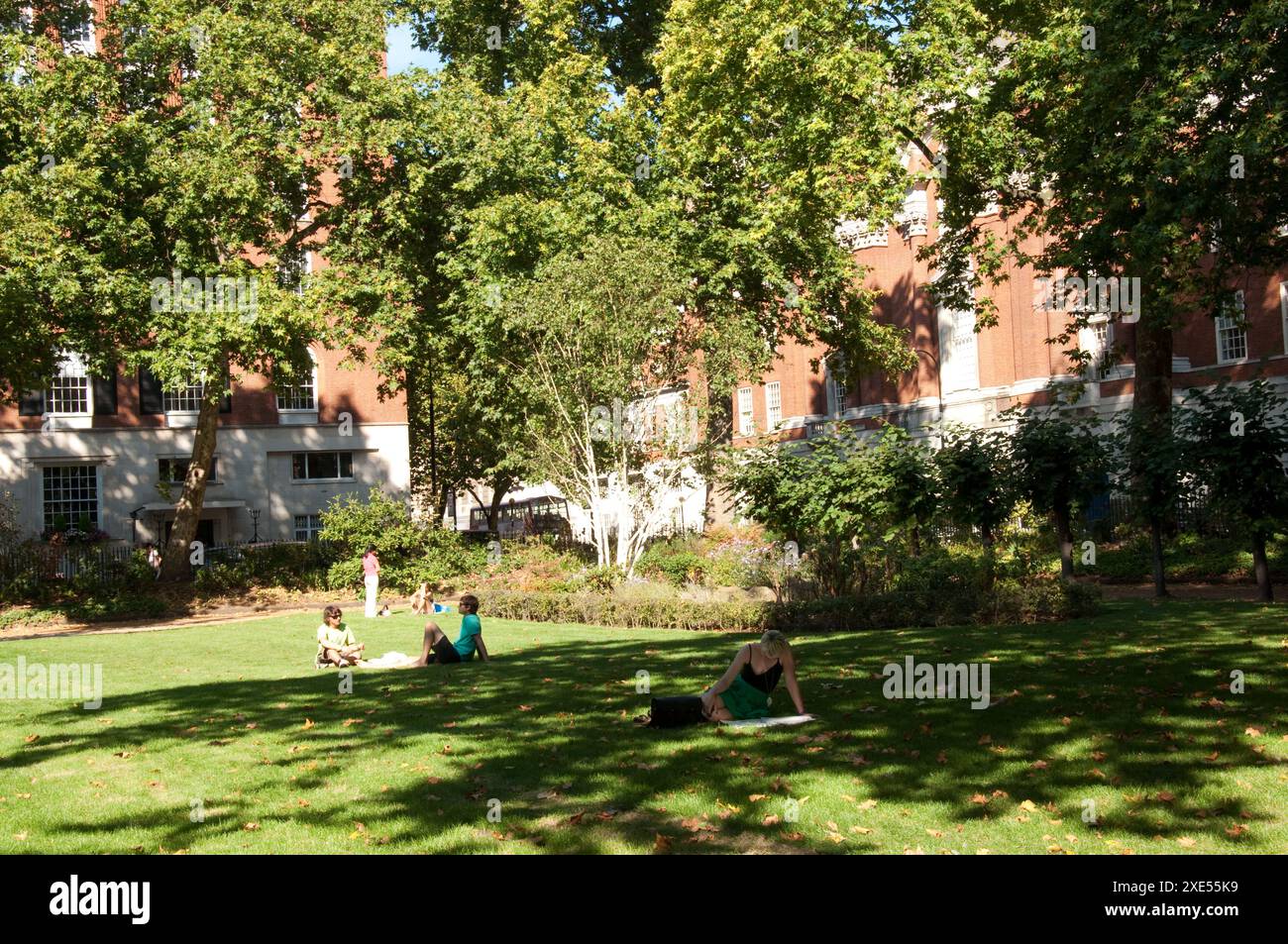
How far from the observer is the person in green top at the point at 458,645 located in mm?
17312

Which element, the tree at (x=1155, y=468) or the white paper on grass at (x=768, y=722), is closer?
the white paper on grass at (x=768, y=722)

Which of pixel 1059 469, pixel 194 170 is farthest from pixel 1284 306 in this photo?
pixel 194 170

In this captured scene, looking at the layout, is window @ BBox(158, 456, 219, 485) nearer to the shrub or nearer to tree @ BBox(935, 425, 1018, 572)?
the shrub

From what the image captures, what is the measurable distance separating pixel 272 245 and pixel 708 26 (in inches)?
566

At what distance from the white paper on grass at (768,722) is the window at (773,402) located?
50850 mm

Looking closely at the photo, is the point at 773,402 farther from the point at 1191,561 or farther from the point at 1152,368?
the point at 1191,561

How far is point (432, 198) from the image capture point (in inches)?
1400

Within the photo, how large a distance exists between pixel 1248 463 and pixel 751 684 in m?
13.0

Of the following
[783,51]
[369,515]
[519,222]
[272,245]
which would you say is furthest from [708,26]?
[369,515]

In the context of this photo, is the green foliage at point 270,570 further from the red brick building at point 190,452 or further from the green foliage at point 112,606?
the red brick building at point 190,452

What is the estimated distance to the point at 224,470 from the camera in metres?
48.4

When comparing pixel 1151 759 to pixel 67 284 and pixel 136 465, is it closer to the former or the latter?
pixel 67 284

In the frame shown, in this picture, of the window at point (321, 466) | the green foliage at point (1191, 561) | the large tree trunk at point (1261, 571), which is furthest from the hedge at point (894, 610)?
the window at point (321, 466)

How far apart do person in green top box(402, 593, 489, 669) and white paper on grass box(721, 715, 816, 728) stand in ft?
24.0
